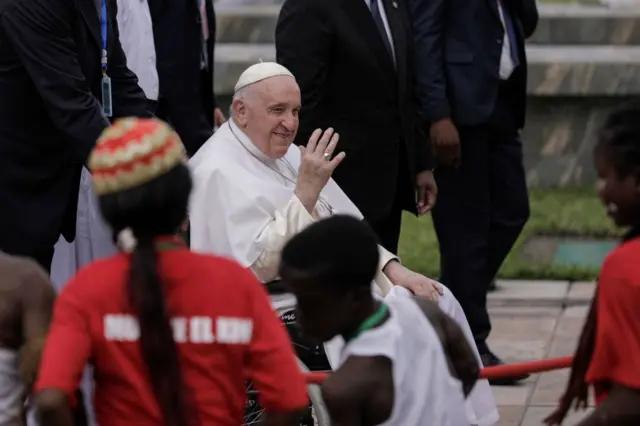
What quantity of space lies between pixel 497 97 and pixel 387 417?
377 cm

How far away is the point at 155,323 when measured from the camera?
323 cm

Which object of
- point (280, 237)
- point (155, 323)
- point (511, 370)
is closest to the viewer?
point (155, 323)

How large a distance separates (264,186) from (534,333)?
250cm

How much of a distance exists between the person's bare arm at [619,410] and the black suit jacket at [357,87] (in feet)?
9.75

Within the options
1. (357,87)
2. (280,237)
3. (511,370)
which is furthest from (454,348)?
(357,87)

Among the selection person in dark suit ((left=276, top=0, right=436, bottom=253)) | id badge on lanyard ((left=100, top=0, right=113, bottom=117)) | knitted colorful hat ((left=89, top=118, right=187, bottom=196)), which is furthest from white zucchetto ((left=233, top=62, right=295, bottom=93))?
knitted colorful hat ((left=89, top=118, right=187, bottom=196))

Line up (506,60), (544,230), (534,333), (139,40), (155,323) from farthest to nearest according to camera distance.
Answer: (544,230)
(534,333)
(506,60)
(139,40)
(155,323)

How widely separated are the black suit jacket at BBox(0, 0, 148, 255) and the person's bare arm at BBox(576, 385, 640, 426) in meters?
2.37

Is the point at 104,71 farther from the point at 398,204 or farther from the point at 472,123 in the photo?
the point at 472,123

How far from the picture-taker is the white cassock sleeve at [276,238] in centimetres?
521

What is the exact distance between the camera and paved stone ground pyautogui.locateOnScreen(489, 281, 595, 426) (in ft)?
20.7

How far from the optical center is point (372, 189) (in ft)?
20.6

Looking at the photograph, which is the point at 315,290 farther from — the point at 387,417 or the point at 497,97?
the point at 497,97

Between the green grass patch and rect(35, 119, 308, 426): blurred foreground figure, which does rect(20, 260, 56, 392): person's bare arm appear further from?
the green grass patch
